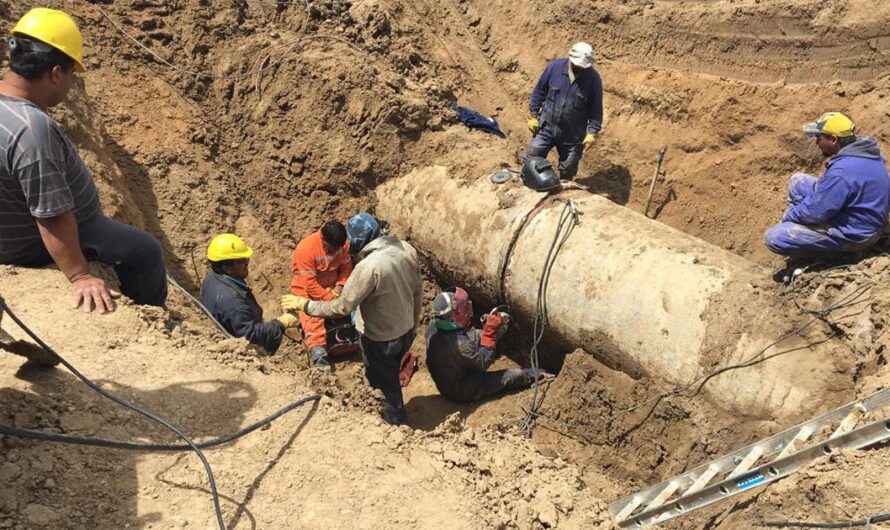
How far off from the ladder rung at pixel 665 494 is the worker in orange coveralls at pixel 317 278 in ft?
11.5

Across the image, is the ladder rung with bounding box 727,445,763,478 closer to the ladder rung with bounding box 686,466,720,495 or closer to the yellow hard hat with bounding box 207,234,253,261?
the ladder rung with bounding box 686,466,720,495

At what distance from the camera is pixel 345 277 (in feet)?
23.0

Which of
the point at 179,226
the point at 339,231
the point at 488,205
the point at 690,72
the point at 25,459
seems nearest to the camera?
the point at 25,459

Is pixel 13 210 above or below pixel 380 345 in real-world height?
above

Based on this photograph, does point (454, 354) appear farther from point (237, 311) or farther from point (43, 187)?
point (43, 187)

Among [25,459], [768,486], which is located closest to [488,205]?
[768,486]

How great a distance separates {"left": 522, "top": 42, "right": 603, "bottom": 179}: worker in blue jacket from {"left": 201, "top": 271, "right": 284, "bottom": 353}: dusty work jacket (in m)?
4.30

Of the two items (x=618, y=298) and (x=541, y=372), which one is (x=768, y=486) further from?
(x=541, y=372)

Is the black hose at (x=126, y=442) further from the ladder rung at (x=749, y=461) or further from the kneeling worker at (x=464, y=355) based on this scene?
the ladder rung at (x=749, y=461)

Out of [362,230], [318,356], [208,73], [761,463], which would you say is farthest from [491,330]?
[208,73]

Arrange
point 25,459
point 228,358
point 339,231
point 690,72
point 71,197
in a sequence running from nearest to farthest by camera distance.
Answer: point 25,459, point 71,197, point 228,358, point 339,231, point 690,72

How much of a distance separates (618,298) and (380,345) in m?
2.16

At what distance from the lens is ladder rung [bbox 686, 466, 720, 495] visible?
13.7 feet

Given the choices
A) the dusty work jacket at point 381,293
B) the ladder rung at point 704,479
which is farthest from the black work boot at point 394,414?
the ladder rung at point 704,479
